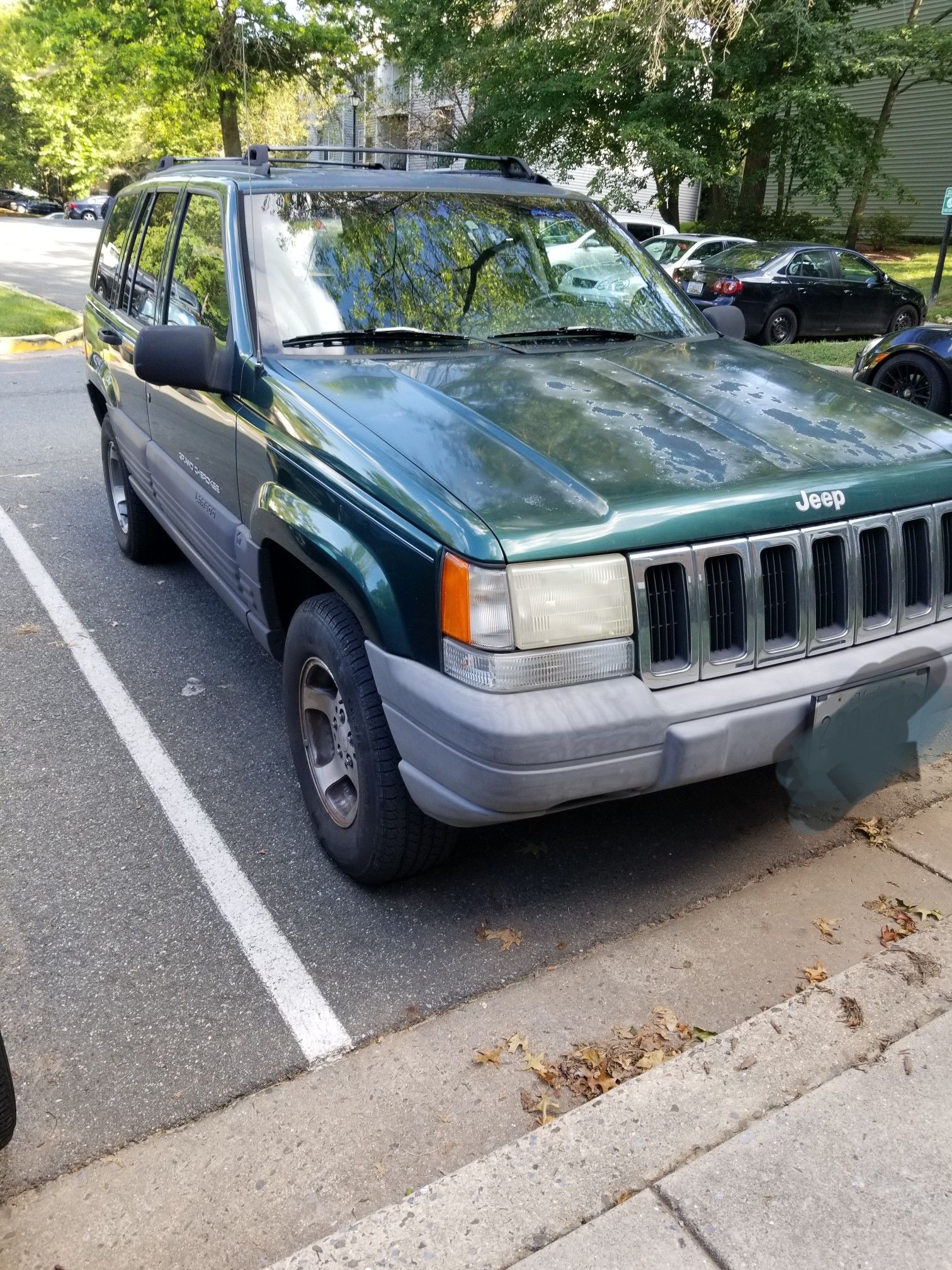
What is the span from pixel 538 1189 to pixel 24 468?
23.2 feet

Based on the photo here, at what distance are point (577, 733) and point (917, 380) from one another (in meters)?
7.09

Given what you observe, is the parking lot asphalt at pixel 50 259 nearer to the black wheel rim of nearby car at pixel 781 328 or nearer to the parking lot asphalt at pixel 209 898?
the black wheel rim of nearby car at pixel 781 328

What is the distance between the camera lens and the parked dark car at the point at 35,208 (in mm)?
55938

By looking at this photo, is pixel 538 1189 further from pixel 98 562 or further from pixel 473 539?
pixel 98 562

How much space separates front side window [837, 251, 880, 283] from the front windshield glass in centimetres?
1274

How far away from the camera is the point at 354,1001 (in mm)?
2762

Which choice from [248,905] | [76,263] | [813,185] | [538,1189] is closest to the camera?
[538,1189]

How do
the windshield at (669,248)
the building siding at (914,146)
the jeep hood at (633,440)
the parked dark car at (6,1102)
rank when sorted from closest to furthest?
the parked dark car at (6,1102), the jeep hood at (633,440), the windshield at (669,248), the building siding at (914,146)

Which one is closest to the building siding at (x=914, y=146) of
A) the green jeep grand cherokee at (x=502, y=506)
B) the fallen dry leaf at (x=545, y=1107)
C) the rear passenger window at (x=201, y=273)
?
the rear passenger window at (x=201, y=273)

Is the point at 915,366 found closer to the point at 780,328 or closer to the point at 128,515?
the point at 128,515

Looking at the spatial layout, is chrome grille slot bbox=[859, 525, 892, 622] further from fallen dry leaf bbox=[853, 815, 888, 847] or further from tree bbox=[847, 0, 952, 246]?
tree bbox=[847, 0, 952, 246]

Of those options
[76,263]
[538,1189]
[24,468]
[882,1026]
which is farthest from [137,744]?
[76,263]

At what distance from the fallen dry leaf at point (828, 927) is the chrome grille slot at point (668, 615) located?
37.8 inches

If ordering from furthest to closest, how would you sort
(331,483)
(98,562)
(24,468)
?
(24,468) → (98,562) → (331,483)
